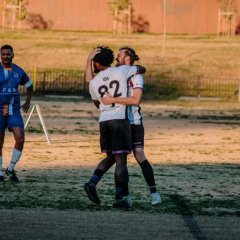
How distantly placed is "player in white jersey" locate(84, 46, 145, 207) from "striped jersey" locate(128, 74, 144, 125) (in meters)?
0.09

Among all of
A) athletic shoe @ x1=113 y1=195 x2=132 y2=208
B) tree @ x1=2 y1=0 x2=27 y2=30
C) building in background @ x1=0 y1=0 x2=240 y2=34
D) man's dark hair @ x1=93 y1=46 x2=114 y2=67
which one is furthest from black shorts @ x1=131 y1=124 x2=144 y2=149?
building in background @ x1=0 y1=0 x2=240 y2=34

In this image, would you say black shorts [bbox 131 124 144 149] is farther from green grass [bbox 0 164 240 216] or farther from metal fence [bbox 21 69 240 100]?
metal fence [bbox 21 69 240 100]

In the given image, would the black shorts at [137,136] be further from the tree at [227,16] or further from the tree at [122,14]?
the tree at [122,14]

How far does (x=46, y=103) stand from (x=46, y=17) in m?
33.0

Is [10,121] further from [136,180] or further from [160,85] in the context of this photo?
[160,85]

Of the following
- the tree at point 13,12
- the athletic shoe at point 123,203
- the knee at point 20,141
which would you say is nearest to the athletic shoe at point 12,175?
the knee at point 20,141

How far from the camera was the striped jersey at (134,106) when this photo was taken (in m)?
11.7

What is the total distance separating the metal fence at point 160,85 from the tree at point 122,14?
19507mm

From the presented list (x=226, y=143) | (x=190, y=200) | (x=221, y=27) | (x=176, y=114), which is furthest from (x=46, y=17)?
(x=190, y=200)

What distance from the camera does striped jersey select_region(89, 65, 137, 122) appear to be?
455 inches

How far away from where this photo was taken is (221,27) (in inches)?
2763

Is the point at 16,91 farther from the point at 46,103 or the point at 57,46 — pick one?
the point at 57,46

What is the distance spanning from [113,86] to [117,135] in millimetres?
588

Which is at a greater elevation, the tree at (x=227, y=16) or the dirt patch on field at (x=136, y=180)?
the tree at (x=227, y=16)
